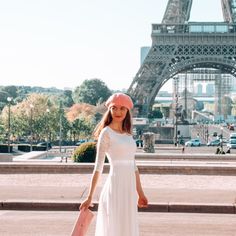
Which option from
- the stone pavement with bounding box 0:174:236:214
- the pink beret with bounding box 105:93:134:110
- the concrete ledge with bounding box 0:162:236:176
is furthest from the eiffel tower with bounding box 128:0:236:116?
the pink beret with bounding box 105:93:134:110

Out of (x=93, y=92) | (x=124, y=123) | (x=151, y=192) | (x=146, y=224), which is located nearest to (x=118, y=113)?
(x=124, y=123)

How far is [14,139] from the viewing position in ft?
333

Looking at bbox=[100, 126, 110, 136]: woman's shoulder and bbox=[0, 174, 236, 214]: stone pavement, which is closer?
bbox=[100, 126, 110, 136]: woman's shoulder

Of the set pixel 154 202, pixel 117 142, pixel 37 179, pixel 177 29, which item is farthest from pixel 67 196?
pixel 177 29

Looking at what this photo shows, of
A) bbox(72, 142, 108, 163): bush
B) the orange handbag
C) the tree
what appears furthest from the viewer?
the tree

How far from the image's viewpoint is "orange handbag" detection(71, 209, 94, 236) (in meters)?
7.78

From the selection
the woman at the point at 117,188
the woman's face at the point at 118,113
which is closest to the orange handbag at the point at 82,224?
the woman at the point at 117,188

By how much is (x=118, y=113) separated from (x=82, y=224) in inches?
50.2

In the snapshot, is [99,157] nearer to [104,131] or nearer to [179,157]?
Answer: [104,131]

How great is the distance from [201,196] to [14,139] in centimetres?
8592

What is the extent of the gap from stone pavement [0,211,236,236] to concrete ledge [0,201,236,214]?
11.5 inches

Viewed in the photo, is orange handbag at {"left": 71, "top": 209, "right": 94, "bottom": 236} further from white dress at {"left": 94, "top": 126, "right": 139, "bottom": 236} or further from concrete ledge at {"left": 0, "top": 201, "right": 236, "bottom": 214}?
concrete ledge at {"left": 0, "top": 201, "right": 236, "bottom": 214}

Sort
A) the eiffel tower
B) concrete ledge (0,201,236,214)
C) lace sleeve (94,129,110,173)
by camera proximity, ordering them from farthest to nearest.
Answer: the eiffel tower
concrete ledge (0,201,236,214)
lace sleeve (94,129,110,173)

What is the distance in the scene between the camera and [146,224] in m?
13.4
